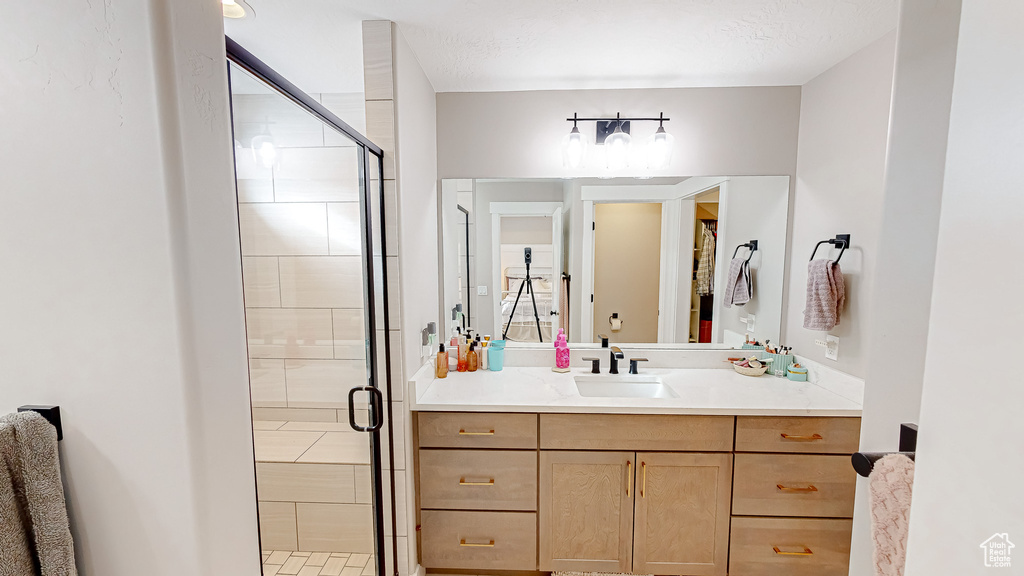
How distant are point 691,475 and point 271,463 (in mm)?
1572

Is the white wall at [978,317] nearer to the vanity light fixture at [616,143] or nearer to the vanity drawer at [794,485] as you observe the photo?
the vanity drawer at [794,485]

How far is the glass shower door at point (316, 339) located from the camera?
3.86ft

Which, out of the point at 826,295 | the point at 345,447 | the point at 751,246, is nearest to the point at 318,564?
the point at 345,447

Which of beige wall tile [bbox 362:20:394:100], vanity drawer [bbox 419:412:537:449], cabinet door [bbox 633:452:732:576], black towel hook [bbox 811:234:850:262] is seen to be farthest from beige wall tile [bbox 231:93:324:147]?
black towel hook [bbox 811:234:850:262]

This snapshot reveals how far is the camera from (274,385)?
1.31m

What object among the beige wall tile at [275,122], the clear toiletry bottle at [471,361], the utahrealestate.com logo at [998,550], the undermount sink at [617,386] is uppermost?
the beige wall tile at [275,122]

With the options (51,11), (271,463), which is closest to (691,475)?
(271,463)

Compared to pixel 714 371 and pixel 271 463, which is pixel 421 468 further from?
pixel 714 371

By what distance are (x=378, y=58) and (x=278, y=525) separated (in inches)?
64.3

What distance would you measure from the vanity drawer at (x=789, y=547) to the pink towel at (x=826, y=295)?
32.3 inches

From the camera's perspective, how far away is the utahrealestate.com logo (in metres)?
0.22

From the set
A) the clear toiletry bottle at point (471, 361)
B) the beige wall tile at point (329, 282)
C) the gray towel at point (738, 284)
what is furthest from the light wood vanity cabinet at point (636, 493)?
the gray towel at point (738, 284)

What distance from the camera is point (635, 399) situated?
5.49 feet

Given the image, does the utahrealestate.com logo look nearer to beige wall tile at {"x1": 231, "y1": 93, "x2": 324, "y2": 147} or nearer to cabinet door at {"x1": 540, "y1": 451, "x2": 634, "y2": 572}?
beige wall tile at {"x1": 231, "y1": 93, "x2": 324, "y2": 147}
